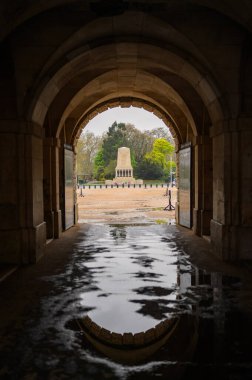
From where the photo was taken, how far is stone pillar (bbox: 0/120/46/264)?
8875 mm

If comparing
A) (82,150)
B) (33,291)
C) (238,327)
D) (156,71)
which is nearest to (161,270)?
(33,291)

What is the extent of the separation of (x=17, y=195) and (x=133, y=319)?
4.65 meters

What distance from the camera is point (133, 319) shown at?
17.5ft

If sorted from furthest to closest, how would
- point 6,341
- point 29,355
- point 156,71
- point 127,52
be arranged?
point 156,71
point 127,52
point 6,341
point 29,355

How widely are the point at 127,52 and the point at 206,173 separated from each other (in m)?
4.52

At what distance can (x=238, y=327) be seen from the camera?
5055 millimetres

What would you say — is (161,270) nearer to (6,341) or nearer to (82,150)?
(6,341)

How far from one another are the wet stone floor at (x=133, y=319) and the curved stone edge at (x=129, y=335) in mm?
121

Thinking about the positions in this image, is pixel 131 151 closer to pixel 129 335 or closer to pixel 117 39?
pixel 117 39

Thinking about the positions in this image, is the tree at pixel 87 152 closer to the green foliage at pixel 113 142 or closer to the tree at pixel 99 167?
the tree at pixel 99 167

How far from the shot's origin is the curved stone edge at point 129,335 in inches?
183

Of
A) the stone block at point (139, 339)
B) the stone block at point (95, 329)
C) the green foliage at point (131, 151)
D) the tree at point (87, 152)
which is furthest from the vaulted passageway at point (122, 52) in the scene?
the tree at point (87, 152)

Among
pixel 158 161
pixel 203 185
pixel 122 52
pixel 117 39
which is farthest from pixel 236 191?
pixel 158 161

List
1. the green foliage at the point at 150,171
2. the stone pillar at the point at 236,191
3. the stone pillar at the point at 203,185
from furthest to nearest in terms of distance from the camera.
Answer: the green foliage at the point at 150,171, the stone pillar at the point at 203,185, the stone pillar at the point at 236,191
